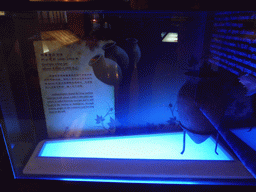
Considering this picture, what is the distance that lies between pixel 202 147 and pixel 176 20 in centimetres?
64

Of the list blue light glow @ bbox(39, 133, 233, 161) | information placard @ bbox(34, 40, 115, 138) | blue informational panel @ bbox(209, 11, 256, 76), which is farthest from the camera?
blue light glow @ bbox(39, 133, 233, 161)

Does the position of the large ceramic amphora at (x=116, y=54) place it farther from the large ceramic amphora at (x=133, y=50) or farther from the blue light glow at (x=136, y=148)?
the blue light glow at (x=136, y=148)

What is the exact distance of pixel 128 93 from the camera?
33.0 inches

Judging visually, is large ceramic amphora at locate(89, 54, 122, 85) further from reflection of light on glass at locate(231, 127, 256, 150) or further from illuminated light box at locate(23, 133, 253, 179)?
reflection of light on glass at locate(231, 127, 256, 150)

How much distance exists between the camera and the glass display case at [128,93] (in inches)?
27.3

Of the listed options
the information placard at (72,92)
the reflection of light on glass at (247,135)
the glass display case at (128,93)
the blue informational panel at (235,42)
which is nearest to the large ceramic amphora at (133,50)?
the glass display case at (128,93)

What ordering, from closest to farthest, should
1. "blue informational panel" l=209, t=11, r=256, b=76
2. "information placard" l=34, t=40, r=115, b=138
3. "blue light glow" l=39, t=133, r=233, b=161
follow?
"blue informational panel" l=209, t=11, r=256, b=76
"information placard" l=34, t=40, r=115, b=138
"blue light glow" l=39, t=133, r=233, b=161

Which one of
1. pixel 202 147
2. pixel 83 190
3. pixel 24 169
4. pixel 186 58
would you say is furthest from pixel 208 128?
pixel 24 169

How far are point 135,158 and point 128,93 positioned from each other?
33 cm

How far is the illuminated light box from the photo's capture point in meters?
0.78

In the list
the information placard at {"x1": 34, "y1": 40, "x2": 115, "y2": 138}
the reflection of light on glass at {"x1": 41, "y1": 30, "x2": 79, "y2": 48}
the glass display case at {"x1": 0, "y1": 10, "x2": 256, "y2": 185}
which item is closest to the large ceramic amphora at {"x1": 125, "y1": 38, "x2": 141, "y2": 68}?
the glass display case at {"x1": 0, "y1": 10, "x2": 256, "y2": 185}

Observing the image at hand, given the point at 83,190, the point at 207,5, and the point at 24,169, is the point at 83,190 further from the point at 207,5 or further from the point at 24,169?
the point at 207,5

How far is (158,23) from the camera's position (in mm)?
697

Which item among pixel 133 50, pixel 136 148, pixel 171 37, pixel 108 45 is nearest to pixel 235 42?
pixel 171 37
